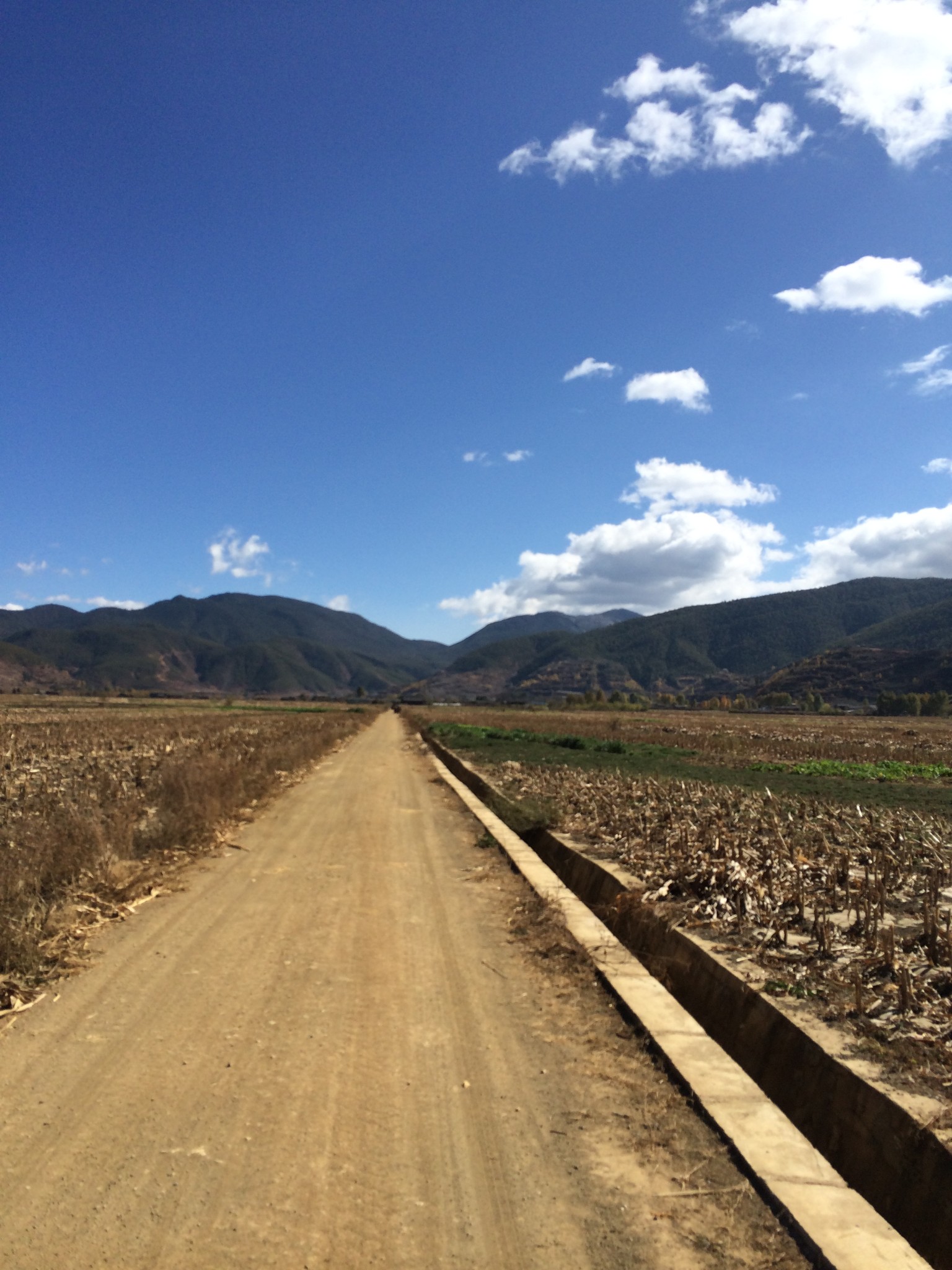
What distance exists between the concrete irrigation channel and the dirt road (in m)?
0.20

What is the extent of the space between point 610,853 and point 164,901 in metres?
5.70

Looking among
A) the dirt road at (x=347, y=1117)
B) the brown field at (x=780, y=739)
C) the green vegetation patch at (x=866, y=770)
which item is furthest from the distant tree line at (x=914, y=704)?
the dirt road at (x=347, y=1117)

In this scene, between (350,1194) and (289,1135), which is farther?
(289,1135)

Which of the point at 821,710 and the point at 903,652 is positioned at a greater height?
the point at 903,652

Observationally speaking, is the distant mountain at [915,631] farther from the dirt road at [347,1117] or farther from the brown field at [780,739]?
the dirt road at [347,1117]

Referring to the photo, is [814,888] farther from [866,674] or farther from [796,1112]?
[866,674]

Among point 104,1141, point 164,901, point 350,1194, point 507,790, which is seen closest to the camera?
point 350,1194

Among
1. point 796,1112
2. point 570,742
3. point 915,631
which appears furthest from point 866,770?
point 915,631

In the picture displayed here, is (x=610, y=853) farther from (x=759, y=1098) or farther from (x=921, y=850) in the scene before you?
(x=759, y=1098)

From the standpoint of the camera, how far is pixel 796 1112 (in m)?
4.81

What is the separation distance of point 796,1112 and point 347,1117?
9.08ft

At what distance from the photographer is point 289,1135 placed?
387cm

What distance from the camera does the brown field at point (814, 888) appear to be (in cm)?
509

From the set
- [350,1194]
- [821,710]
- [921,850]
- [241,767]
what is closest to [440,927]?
[350,1194]
